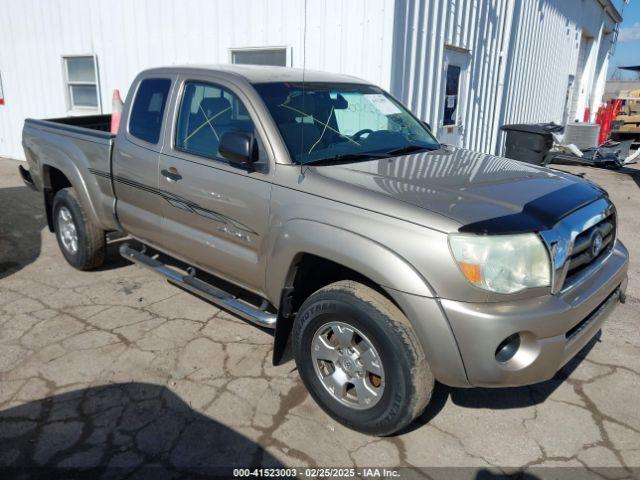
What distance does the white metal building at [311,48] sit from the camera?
22.5ft

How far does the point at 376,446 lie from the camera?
2865 millimetres

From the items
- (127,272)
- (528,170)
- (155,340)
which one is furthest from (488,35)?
(155,340)

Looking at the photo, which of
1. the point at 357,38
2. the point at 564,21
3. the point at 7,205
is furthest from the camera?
the point at 564,21

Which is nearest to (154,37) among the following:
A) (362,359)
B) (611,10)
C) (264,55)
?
(264,55)

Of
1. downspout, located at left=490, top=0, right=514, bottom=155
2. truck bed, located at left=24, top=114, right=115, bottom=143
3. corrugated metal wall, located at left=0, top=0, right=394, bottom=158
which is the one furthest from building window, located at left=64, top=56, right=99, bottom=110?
downspout, located at left=490, top=0, right=514, bottom=155

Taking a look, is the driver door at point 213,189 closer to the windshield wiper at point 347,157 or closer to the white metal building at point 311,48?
the windshield wiper at point 347,157

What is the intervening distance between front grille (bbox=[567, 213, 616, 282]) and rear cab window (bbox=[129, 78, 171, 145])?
290 centimetres

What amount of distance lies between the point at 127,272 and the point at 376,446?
11.0 ft

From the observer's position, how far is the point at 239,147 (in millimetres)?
3057

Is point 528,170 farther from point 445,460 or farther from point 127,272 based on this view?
point 127,272

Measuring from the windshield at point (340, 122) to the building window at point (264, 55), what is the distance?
147 inches

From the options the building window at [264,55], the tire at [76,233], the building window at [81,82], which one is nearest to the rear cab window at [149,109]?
the tire at [76,233]

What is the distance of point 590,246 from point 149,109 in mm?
3241

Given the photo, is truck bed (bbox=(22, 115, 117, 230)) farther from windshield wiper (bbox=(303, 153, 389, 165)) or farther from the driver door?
windshield wiper (bbox=(303, 153, 389, 165))
